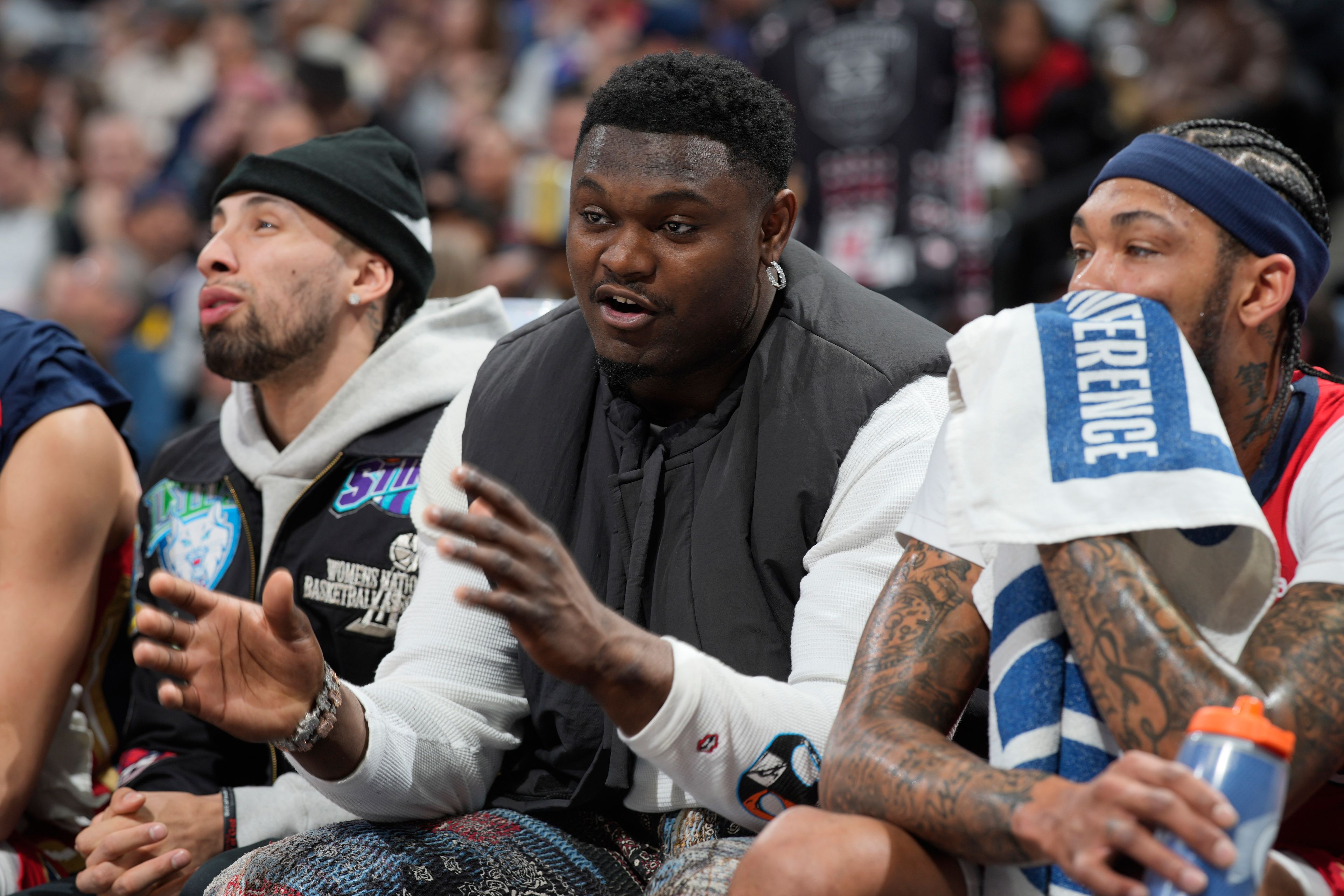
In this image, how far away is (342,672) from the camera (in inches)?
111

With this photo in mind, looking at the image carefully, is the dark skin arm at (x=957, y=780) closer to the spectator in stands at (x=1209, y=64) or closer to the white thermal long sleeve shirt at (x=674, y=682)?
the white thermal long sleeve shirt at (x=674, y=682)

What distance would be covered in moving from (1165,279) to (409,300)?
1.90m

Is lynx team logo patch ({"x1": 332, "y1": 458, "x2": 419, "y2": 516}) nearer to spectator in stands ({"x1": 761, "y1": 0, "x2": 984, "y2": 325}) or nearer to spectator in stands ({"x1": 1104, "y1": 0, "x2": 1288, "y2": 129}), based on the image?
spectator in stands ({"x1": 761, "y1": 0, "x2": 984, "y2": 325})

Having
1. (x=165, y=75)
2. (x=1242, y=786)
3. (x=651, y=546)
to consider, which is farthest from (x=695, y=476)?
(x=165, y=75)

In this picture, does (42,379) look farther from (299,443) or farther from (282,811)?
(282,811)

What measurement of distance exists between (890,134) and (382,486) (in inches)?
125

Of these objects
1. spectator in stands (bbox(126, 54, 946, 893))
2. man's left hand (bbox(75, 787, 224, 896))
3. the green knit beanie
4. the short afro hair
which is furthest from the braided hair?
man's left hand (bbox(75, 787, 224, 896))

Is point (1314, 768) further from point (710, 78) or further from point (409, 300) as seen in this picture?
point (409, 300)

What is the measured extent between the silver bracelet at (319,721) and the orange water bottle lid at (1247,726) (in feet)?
4.14

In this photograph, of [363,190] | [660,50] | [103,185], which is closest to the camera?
[363,190]

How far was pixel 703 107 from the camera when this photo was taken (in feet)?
7.64

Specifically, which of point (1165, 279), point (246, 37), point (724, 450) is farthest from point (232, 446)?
point (246, 37)

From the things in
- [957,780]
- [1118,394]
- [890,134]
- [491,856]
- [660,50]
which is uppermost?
[660,50]

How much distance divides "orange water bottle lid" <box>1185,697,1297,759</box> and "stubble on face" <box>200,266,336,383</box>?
2.15 meters
